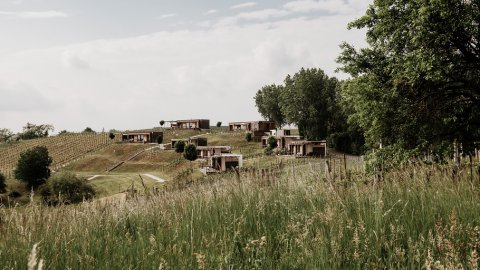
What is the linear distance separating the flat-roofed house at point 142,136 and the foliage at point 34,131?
5776 cm

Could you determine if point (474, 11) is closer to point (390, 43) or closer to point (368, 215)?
point (390, 43)

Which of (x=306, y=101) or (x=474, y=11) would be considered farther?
(x=306, y=101)

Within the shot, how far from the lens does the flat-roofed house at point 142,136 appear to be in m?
124

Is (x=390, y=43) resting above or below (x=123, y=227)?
above

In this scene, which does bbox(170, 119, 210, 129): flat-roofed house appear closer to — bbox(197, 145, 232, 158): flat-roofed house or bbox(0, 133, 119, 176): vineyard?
bbox(0, 133, 119, 176): vineyard

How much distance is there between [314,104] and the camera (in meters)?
95.2

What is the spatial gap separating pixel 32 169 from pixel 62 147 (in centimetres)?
5943

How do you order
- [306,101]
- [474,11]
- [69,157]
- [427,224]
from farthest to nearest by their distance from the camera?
[69,157], [306,101], [474,11], [427,224]

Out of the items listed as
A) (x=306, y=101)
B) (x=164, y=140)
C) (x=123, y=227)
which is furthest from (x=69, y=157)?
(x=123, y=227)

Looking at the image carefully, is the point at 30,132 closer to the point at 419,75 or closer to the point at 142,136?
the point at 142,136

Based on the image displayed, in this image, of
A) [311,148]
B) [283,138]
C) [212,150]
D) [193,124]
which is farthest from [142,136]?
[311,148]

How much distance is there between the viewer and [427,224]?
5.27m

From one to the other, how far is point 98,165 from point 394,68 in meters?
92.0

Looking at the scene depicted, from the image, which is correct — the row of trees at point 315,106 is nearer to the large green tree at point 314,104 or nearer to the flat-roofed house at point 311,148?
the large green tree at point 314,104
